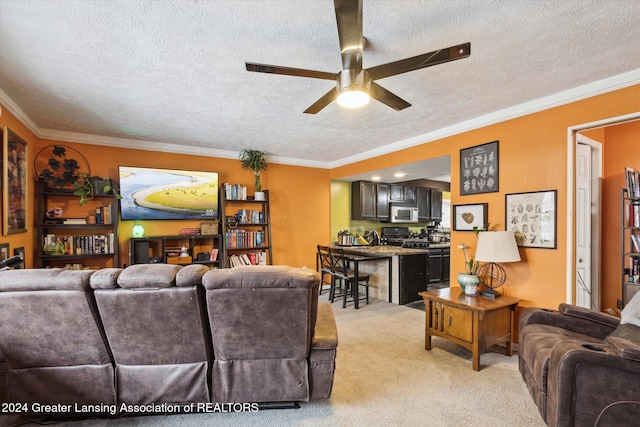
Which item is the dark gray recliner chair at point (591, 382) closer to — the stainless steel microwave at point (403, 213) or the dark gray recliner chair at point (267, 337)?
the dark gray recliner chair at point (267, 337)

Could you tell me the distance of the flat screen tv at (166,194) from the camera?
4.12m

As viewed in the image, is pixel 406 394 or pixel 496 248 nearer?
pixel 406 394

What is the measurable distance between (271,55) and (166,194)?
10.3 feet

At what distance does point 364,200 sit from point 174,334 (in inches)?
188

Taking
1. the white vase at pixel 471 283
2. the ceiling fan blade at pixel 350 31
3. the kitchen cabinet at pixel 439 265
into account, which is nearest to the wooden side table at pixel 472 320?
the white vase at pixel 471 283

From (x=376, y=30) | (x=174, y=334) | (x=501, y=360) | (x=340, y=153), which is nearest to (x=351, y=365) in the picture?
(x=501, y=360)

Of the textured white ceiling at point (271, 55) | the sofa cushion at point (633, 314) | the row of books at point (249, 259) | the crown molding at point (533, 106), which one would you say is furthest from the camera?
the row of books at point (249, 259)

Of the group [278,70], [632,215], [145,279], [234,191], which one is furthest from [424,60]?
[234,191]

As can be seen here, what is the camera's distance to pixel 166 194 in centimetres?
437

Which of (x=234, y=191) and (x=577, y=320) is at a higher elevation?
(x=234, y=191)

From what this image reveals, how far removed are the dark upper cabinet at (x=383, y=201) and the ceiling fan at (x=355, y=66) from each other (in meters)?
4.32

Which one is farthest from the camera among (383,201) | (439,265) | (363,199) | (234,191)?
(383,201)

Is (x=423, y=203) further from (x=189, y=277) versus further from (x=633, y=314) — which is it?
(x=189, y=277)

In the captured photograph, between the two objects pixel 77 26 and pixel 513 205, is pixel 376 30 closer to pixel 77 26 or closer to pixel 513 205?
pixel 77 26
